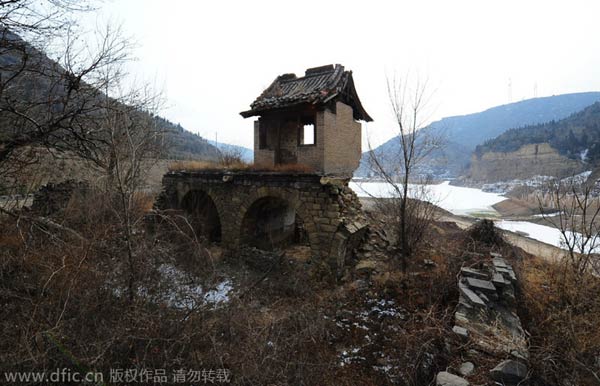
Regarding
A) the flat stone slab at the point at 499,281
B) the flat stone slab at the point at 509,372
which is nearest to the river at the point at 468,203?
the flat stone slab at the point at 499,281

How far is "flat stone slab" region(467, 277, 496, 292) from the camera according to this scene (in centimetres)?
480

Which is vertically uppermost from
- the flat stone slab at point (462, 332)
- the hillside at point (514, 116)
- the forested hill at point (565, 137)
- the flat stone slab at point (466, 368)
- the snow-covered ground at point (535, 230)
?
the hillside at point (514, 116)

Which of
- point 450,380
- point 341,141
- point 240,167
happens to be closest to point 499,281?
point 450,380

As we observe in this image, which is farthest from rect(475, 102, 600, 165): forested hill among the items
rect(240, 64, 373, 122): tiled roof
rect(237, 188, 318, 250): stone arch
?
rect(237, 188, 318, 250): stone arch

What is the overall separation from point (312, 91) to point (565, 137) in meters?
60.6

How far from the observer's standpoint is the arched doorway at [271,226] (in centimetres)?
914

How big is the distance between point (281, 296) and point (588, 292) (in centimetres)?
639

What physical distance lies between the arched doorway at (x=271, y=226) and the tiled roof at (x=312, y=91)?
355cm

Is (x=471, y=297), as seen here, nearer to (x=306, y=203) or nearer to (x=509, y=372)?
(x=509, y=372)

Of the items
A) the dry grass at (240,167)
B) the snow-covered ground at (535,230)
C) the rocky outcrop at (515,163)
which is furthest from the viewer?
the rocky outcrop at (515,163)

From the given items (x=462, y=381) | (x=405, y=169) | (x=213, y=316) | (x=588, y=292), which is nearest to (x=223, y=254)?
(x=213, y=316)

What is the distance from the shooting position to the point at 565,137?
4494 centimetres

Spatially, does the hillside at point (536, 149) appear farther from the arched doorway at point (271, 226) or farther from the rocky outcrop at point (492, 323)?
the arched doorway at point (271, 226)

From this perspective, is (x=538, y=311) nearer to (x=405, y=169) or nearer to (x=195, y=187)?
(x=405, y=169)
